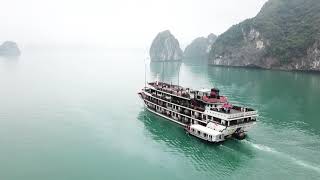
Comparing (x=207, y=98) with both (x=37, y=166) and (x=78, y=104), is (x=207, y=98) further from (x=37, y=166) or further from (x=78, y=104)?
(x=78, y=104)

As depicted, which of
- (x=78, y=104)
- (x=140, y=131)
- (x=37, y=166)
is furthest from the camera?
(x=78, y=104)

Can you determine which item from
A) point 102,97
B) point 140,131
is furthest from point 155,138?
point 102,97

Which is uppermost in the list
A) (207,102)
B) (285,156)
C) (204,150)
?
(207,102)

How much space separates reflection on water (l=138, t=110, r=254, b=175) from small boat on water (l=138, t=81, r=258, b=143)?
124 cm

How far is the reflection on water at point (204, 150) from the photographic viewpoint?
159 feet

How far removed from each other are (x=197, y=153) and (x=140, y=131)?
1494 centimetres

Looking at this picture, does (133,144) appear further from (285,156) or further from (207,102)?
(285,156)

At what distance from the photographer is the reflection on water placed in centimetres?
4834

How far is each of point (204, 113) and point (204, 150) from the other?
788 centimetres

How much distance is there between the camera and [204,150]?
53469 mm

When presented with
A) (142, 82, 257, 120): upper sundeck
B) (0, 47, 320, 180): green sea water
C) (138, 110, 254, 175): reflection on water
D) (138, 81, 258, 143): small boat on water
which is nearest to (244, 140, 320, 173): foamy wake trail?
(0, 47, 320, 180): green sea water

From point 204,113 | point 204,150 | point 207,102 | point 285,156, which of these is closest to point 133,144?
point 204,150

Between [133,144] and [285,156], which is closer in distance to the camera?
[285,156]

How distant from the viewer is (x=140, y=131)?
2522 inches
